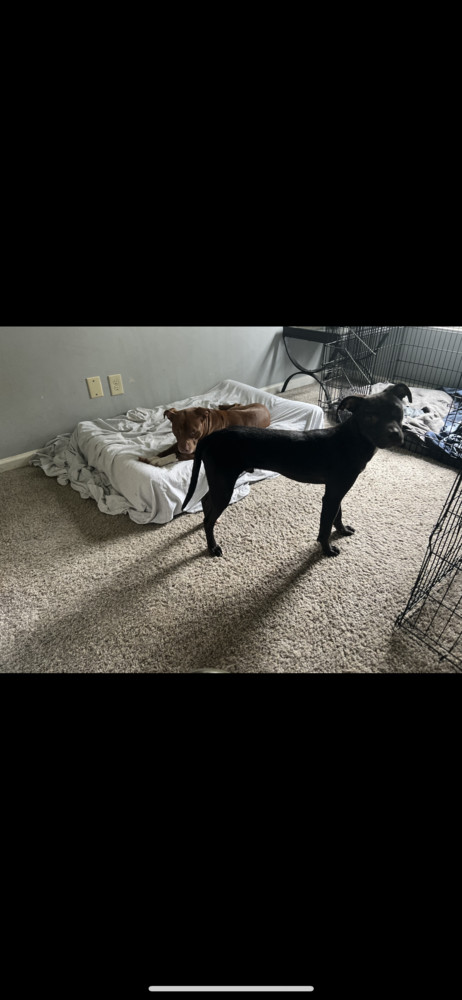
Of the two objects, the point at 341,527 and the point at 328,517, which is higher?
the point at 328,517

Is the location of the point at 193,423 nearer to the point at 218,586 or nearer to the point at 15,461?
the point at 218,586

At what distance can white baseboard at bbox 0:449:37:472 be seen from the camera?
240cm

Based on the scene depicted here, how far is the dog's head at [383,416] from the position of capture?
1454mm

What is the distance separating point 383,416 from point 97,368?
5.88ft

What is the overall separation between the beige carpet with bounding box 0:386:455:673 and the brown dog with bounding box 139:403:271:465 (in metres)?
0.36

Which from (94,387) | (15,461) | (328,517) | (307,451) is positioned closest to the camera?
(307,451)

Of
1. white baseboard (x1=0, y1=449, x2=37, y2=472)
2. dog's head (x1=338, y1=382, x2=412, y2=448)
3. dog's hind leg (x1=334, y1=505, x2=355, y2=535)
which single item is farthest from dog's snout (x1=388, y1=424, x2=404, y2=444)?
white baseboard (x1=0, y1=449, x2=37, y2=472)

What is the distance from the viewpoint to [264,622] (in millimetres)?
1491

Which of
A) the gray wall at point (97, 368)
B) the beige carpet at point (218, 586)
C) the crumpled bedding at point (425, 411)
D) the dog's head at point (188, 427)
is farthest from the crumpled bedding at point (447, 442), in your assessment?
the dog's head at point (188, 427)

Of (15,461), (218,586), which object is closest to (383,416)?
(218,586)

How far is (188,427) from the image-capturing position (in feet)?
6.86
